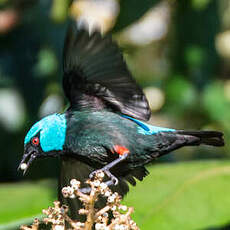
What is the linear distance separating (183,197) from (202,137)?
449 mm

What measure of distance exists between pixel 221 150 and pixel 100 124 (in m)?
2.05

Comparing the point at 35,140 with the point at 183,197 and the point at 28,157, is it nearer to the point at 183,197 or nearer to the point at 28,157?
the point at 28,157

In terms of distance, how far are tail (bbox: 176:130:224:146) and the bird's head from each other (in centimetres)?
52

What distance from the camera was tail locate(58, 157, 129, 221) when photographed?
95.0 inches


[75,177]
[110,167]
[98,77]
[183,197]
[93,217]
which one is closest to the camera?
[93,217]

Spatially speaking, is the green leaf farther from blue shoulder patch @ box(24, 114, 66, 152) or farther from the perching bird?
blue shoulder patch @ box(24, 114, 66, 152)

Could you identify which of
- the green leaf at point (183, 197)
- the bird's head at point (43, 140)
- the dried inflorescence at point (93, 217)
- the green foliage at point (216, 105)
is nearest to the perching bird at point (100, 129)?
the bird's head at point (43, 140)

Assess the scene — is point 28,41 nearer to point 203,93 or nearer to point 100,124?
point 203,93

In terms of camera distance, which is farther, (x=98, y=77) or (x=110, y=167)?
(x=98, y=77)

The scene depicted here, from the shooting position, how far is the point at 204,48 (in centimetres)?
384

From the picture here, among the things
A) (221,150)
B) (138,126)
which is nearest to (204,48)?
(221,150)

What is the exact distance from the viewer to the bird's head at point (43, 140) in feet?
7.37

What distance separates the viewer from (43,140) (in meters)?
2.25

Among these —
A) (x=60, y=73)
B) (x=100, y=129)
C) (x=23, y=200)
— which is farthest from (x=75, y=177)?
(x=60, y=73)
